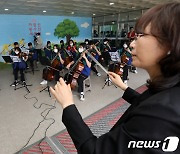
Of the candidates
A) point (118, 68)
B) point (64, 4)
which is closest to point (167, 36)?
point (118, 68)

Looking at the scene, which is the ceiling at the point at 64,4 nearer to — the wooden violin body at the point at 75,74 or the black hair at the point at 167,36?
the wooden violin body at the point at 75,74

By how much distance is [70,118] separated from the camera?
0.71 meters

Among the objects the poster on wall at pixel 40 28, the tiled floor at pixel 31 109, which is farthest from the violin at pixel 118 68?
the poster on wall at pixel 40 28

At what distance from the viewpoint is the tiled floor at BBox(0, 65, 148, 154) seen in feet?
8.54

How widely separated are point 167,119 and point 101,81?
5110 millimetres

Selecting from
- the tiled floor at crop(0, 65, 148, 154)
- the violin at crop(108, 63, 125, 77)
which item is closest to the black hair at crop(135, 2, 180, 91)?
the tiled floor at crop(0, 65, 148, 154)

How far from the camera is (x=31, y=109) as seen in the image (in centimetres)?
358

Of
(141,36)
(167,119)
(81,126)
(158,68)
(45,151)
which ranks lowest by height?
(45,151)

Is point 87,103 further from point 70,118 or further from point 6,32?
point 6,32

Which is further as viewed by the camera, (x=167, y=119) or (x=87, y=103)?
(x=87, y=103)

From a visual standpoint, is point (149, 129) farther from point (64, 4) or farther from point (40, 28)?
point (40, 28)

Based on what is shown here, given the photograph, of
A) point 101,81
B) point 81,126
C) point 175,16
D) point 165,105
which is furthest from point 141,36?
point 101,81

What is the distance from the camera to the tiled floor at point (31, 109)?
8.54ft

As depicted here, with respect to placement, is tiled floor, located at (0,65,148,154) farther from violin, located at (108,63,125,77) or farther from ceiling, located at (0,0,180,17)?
ceiling, located at (0,0,180,17)
